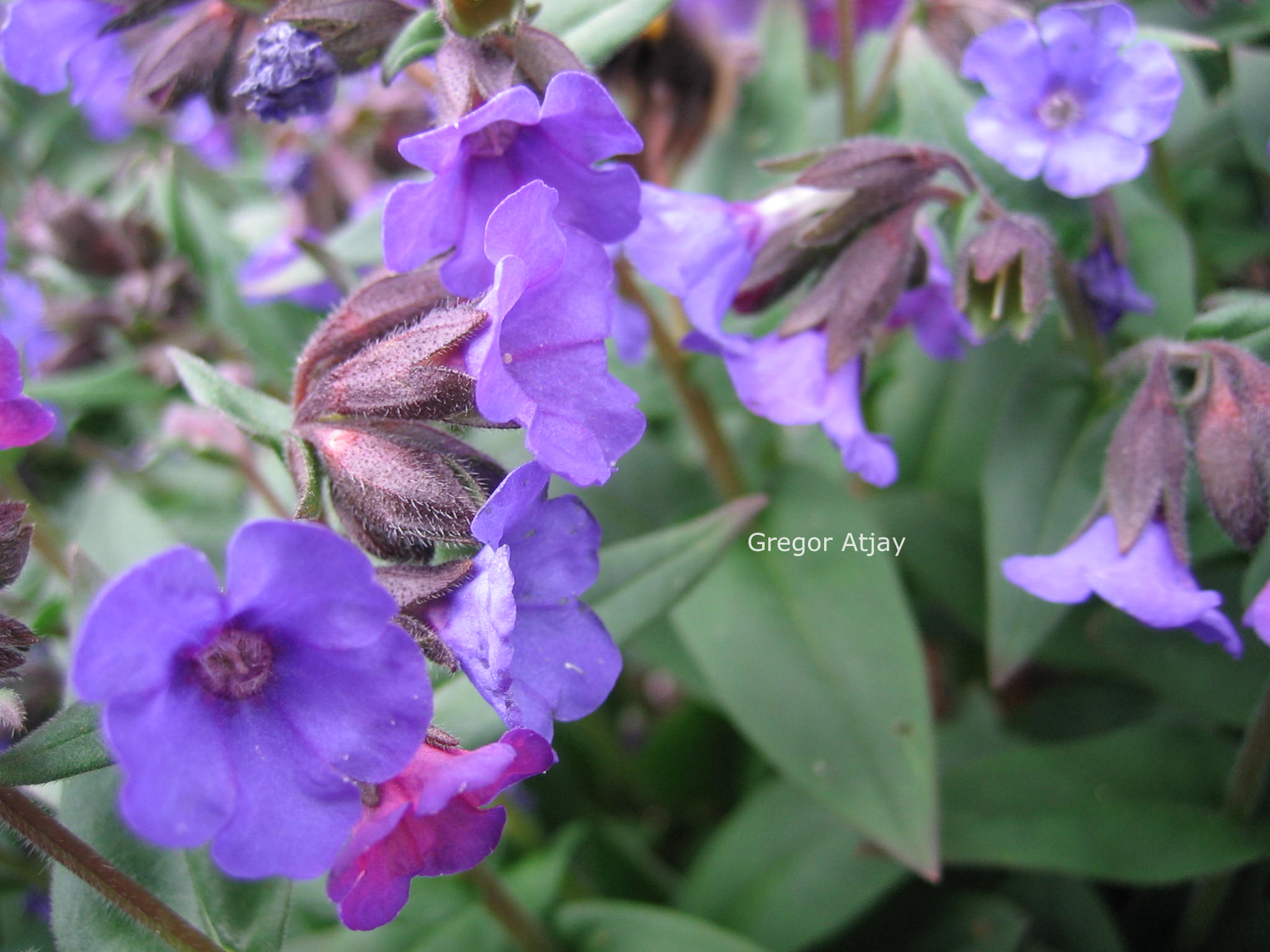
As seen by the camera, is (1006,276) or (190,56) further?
(190,56)

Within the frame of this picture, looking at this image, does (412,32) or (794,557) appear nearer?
(412,32)

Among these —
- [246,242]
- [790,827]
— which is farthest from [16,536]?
[246,242]

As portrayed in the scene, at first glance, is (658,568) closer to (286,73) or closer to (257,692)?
(257,692)

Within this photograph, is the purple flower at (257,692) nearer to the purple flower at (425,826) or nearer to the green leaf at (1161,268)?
the purple flower at (425,826)

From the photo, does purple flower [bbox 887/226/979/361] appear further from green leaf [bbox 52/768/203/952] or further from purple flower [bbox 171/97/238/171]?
purple flower [bbox 171/97/238/171]

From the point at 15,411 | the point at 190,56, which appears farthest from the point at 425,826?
the point at 190,56

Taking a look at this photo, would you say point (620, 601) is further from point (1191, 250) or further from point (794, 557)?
point (1191, 250)

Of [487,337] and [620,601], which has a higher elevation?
[487,337]
